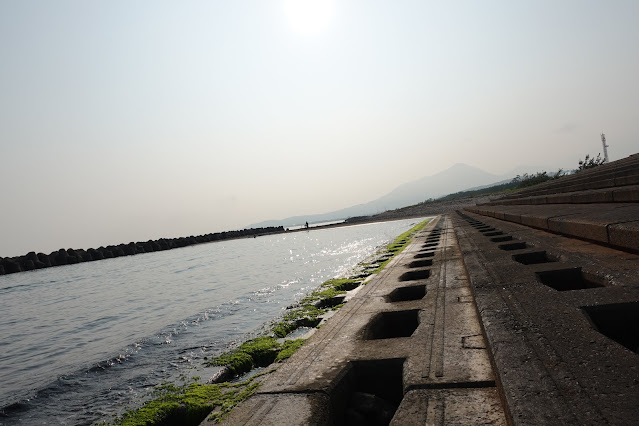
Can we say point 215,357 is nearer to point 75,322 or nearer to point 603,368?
point 603,368

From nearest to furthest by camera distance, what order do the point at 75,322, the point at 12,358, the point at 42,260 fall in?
the point at 12,358, the point at 75,322, the point at 42,260

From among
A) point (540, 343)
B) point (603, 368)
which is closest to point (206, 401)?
point (540, 343)

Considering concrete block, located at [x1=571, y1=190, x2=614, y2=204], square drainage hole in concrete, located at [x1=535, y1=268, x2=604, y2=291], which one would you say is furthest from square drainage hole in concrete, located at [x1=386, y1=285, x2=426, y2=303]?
concrete block, located at [x1=571, y1=190, x2=614, y2=204]

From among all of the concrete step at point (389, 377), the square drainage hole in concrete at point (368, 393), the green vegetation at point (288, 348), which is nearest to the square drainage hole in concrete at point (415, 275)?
the concrete step at point (389, 377)

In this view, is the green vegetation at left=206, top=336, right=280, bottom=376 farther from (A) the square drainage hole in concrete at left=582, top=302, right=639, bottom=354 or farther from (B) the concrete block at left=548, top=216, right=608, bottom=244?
(B) the concrete block at left=548, top=216, right=608, bottom=244

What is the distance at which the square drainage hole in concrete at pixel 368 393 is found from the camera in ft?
10.0

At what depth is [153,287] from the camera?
19172mm

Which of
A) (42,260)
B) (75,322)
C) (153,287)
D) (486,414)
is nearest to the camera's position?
(486,414)

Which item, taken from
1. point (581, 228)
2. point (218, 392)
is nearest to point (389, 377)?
point (218, 392)

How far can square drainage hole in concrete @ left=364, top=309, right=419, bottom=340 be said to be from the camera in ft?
16.9

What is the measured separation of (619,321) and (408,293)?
13.8 feet

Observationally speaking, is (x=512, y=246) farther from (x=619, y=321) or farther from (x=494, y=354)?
(x=494, y=354)

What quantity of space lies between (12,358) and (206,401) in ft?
25.5

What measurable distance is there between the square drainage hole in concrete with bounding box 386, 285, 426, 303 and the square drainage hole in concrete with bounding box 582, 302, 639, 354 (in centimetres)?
384
